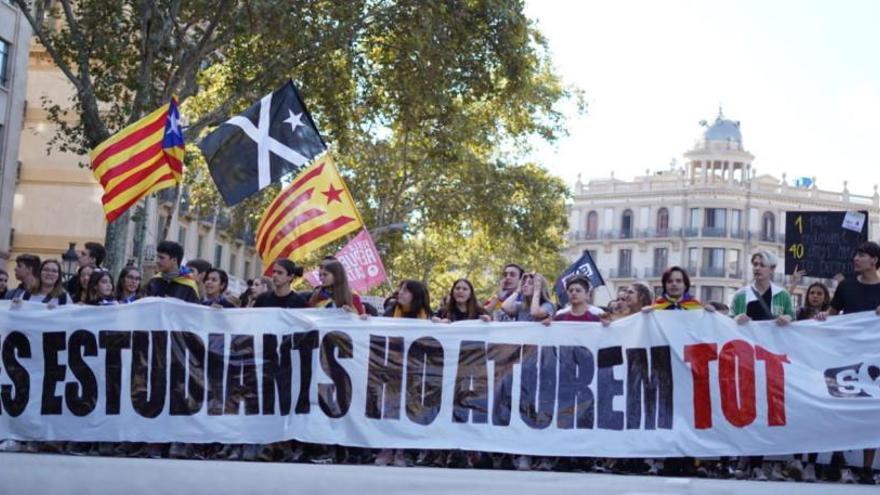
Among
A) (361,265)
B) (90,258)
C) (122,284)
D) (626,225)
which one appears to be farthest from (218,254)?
(626,225)

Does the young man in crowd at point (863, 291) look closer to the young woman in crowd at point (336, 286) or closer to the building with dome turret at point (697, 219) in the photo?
the young woman in crowd at point (336, 286)

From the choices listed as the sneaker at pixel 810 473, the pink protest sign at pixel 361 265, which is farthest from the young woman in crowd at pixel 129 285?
the pink protest sign at pixel 361 265

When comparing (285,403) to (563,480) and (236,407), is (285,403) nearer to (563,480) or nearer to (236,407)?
(236,407)

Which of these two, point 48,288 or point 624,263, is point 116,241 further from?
point 624,263

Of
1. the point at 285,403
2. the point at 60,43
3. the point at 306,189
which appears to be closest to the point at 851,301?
the point at 285,403

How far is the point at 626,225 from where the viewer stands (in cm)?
11669

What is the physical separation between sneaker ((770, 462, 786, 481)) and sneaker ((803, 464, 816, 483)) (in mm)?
167

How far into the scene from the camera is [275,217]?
15484 mm

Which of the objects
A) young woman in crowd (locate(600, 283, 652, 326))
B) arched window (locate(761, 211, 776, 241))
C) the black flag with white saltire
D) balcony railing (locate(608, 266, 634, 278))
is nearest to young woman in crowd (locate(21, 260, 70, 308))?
the black flag with white saltire

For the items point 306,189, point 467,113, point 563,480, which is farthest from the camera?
point 467,113

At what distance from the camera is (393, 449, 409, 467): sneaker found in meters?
12.2

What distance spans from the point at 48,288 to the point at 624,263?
102823 millimetres

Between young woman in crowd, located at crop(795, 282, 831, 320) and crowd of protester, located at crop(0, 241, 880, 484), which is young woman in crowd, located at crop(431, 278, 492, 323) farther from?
young woman in crowd, located at crop(795, 282, 831, 320)

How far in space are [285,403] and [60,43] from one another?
16.1m
